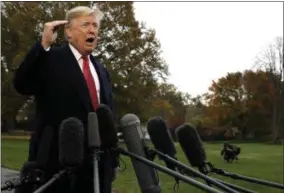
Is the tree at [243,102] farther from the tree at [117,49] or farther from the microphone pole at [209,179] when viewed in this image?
the microphone pole at [209,179]

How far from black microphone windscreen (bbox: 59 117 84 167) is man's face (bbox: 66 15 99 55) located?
585 mm

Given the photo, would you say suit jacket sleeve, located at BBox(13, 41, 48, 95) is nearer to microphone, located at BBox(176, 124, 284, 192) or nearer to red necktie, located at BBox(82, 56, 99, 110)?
red necktie, located at BBox(82, 56, 99, 110)

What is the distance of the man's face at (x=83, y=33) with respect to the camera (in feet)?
9.25

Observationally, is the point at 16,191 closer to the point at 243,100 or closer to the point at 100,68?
the point at 100,68

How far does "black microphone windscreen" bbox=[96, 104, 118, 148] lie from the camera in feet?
8.18

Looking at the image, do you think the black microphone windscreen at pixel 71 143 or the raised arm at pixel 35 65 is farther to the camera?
the raised arm at pixel 35 65

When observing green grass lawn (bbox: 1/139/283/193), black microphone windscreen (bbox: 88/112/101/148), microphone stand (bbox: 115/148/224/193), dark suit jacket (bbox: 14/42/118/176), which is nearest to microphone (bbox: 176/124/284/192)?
green grass lawn (bbox: 1/139/283/193)

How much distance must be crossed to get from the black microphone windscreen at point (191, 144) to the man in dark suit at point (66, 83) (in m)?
0.47

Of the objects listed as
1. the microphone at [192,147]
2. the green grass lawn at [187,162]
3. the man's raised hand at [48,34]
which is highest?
the man's raised hand at [48,34]

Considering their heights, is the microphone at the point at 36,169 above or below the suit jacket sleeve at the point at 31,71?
below

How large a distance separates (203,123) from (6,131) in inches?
814

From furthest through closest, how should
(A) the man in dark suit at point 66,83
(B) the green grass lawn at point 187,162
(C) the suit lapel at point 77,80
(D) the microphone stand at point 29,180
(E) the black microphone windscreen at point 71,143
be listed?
(B) the green grass lawn at point 187,162, (C) the suit lapel at point 77,80, (A) the man in dark suit at point 66,83, (D) the microphone stand at point 29,180, (E) the black microphone windscreen at point 71,143

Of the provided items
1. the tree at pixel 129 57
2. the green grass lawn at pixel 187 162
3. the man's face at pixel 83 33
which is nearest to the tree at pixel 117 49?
the tree at pixel 129 57

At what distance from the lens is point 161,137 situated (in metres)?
2.99
